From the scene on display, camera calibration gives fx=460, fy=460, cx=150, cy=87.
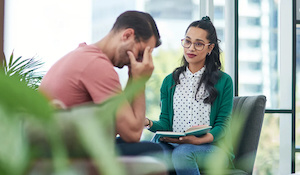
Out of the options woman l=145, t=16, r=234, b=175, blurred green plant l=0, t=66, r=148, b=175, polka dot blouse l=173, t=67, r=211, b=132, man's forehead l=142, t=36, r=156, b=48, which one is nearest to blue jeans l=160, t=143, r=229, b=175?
woman l=145, t=16, r=234, b=175

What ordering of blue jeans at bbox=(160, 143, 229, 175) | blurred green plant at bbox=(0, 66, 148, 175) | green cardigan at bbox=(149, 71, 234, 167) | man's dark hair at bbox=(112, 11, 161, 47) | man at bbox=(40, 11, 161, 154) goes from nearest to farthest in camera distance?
blurred green plant at bbox=(0, 66, 148, 175) → man at bbox=(40, 11, 161, 154) → man's dark hair at bbox=(112, 11, 161, 47) → blue jeans at bbox=(160, 143, 229, 175) → green cardigan at bbox=(149, 71, 234, 167)

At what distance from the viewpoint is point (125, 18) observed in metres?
1.61

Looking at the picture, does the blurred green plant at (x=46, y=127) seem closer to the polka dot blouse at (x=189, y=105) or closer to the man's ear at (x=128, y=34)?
the man's ear at (x=128, y=34)

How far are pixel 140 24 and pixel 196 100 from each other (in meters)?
1.15

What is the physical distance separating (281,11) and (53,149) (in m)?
4.04

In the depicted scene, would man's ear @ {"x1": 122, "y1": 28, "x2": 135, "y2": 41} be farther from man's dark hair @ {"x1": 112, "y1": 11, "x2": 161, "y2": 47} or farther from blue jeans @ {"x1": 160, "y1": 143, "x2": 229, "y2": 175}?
blue jeans @ {"x1": 160, "y1": 143, "x2": 229, "y2": 175}

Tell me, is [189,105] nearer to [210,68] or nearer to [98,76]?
[210,68]

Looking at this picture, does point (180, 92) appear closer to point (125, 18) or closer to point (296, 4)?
point (125, 18)

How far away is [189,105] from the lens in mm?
2617

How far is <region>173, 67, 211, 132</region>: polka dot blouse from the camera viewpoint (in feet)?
8.47

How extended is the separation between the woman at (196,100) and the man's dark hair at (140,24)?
0.89 metres

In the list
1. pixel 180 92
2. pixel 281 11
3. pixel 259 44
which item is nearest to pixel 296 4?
pixel 281 11

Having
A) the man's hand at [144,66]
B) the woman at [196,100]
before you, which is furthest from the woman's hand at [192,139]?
the man's hand at [144,66]

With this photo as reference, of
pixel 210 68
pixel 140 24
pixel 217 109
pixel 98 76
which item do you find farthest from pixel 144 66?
pixel 210 68
